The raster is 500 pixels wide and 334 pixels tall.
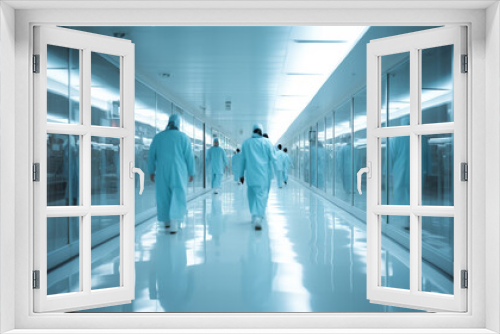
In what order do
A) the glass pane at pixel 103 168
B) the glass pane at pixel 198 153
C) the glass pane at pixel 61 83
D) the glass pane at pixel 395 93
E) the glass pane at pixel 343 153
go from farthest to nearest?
the glass pane at pixel 198 153, the glass pane at pixel 343 153, the glass pane at pixel 395 93, the glass pane at pixel 103 168, the glass pane at pixel 61 83

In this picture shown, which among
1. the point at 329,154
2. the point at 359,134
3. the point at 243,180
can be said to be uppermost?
the point at 359,134

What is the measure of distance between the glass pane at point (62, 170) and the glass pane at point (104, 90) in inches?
42.7

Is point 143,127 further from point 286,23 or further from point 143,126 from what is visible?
point 286,23

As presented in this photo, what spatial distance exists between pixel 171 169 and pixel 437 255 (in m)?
3.65

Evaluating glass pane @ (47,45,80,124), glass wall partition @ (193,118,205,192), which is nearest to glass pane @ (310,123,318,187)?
glass wall partition @ (193,118,205,192)

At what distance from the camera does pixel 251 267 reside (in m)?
A: 3.97

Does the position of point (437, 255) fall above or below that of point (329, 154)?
below

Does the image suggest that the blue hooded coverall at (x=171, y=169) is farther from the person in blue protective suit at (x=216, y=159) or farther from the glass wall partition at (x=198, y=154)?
the glass wall partition at (x=198, y=154)

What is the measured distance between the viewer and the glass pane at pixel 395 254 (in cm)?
360

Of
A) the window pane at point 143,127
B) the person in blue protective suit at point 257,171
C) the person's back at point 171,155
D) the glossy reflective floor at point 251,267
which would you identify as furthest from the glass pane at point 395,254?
the window pane at point 143,127

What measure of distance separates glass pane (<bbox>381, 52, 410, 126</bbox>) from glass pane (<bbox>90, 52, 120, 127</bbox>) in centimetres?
427

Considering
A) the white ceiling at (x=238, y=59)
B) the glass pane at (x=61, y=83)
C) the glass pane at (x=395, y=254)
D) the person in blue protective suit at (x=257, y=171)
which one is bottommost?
the glass pane at (x=395, y=254)

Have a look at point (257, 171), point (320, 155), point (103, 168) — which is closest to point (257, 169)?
point (257, 171)

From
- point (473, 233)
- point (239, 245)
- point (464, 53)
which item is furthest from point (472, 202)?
point (239, 245)
